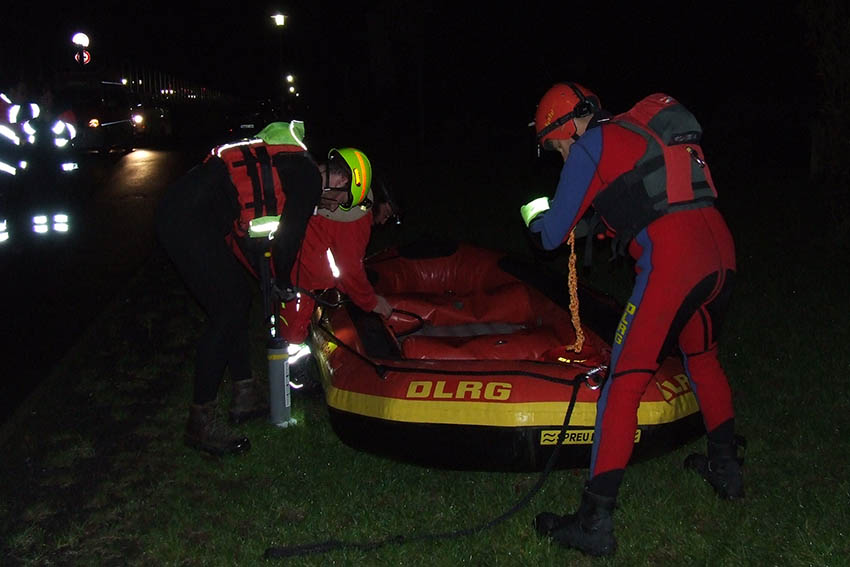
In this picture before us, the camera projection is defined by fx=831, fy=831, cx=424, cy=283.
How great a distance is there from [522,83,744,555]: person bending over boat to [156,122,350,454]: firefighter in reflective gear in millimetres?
1442

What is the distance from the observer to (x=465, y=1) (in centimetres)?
2480

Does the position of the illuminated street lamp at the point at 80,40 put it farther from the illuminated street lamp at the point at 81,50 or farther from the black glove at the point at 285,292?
the black glove at the point at 285,292

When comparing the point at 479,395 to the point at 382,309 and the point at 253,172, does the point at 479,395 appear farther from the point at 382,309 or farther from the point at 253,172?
the point at 253,172

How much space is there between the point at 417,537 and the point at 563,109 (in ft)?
6.98

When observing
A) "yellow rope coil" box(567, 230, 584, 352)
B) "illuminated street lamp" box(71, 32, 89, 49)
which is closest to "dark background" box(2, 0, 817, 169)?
"illuminated street lamp" box(71, 32, 89, 49)

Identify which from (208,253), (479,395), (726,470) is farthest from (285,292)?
(726,470)

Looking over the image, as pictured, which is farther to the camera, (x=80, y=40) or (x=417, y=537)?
(x=80, y=40)

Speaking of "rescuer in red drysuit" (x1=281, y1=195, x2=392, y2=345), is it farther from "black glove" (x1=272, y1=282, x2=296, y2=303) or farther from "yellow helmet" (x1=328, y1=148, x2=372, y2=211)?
"black glove" (x1=272, y1=282, x2=296, y2=303)

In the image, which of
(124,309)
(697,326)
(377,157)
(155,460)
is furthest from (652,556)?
(377,157)

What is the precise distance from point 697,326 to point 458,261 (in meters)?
3.67

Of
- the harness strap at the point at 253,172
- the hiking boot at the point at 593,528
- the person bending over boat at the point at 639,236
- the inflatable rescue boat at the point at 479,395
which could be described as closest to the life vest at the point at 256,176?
the harness strap at the point at 253,172

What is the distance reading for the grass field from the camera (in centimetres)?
388

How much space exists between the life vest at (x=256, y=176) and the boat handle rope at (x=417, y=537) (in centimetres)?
177

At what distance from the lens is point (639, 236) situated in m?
3.58
